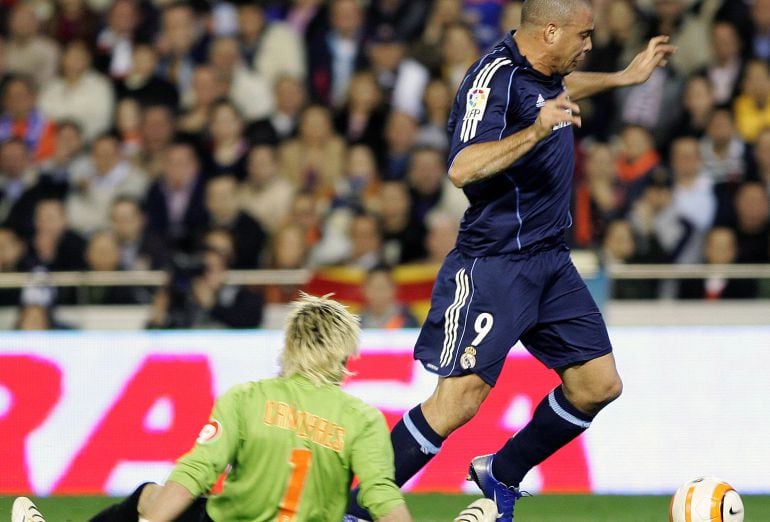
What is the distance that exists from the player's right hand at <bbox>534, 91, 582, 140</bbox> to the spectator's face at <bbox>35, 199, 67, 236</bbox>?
613 cm

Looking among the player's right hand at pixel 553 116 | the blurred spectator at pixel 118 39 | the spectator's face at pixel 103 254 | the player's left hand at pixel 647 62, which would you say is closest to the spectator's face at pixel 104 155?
the spectator's face at pixel 103 254

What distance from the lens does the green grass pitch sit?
23.2ft

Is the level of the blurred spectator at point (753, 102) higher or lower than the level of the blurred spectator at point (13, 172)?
higher

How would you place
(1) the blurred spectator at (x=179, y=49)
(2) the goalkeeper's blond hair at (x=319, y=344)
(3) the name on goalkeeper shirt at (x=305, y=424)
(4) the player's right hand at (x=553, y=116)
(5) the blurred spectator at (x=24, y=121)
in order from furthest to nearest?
1. (1) the blurred spectator at (x=179, y=49)
2. (5) the blurred spectator at (x=24, y=121)
3. (4) the player's right hand at (x=553, y=116)
4. (2) the goalkeeper's blond hair at (x=319, y=344)
5. (3) the name on goalkeeper shirt at (x=305, y=424)

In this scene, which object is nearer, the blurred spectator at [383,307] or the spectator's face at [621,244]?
the blurred spectator at [383,307]

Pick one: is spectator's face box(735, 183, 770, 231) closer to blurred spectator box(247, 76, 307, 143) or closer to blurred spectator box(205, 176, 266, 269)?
blurred spectator box(205, 176, 266, 269)

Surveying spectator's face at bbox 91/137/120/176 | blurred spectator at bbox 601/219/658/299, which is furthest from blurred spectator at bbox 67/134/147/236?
blurred spectator at bbox 601/219/658/299

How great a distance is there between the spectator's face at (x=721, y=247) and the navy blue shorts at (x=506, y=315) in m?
4.27

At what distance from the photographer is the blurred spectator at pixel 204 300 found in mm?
9469

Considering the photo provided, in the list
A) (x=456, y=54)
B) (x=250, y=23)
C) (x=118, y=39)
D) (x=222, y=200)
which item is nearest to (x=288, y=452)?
(x=222, y=200)

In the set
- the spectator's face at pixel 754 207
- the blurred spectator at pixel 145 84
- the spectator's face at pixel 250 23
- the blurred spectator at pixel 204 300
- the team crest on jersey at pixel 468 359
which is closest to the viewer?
the team crest on jersey at pixel 468 359

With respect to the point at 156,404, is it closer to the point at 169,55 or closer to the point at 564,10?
the point at 564,10

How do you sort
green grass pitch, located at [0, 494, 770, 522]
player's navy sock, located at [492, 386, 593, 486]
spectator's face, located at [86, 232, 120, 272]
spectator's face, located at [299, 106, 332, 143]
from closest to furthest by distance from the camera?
player's navy sock, located at [492, 386, 593, 486], green grass pitch, located at [0, 494, 770, 522], spectator's face, located at [86, 232, 120, 272], spectator's face, located at [299, 106, 332, 143]

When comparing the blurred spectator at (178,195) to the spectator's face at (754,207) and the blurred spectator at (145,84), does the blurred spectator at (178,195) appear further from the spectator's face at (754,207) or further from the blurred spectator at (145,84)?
the spectator's face at (754,207)
